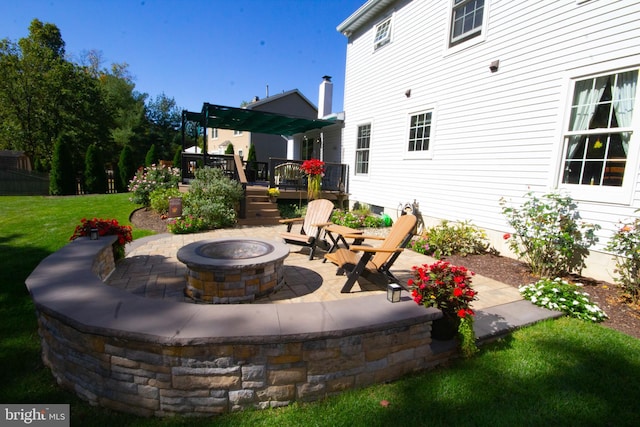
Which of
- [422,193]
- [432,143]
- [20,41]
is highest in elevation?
[20,41]

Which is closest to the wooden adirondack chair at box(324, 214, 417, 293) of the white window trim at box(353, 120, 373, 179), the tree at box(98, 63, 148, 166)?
the white window trim at box(353, 120, 373, 179)

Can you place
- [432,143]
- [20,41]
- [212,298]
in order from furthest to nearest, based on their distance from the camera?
[20,41] → [432,143] → [212,298]

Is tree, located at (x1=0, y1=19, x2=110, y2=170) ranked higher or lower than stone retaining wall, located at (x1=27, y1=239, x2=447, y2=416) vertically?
higher

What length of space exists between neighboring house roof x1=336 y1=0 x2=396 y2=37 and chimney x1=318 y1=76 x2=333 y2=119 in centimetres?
177

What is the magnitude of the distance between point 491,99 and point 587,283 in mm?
3554

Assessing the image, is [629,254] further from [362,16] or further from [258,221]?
[362,16]

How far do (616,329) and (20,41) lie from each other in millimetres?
30844

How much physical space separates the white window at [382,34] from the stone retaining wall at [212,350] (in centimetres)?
859

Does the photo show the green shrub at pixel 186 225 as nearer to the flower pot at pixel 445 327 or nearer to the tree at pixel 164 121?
the flower pot at pixel 445 327

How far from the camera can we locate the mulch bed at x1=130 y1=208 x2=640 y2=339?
3.11m

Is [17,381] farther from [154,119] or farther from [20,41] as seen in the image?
[154,119]

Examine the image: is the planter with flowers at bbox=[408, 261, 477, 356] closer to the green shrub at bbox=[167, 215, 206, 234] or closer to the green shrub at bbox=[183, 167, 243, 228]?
the green shrub at bbox=[167, 215, 206, 234]

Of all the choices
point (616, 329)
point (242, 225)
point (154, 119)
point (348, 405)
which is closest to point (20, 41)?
point (154, 119)

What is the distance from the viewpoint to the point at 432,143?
22.5ft
